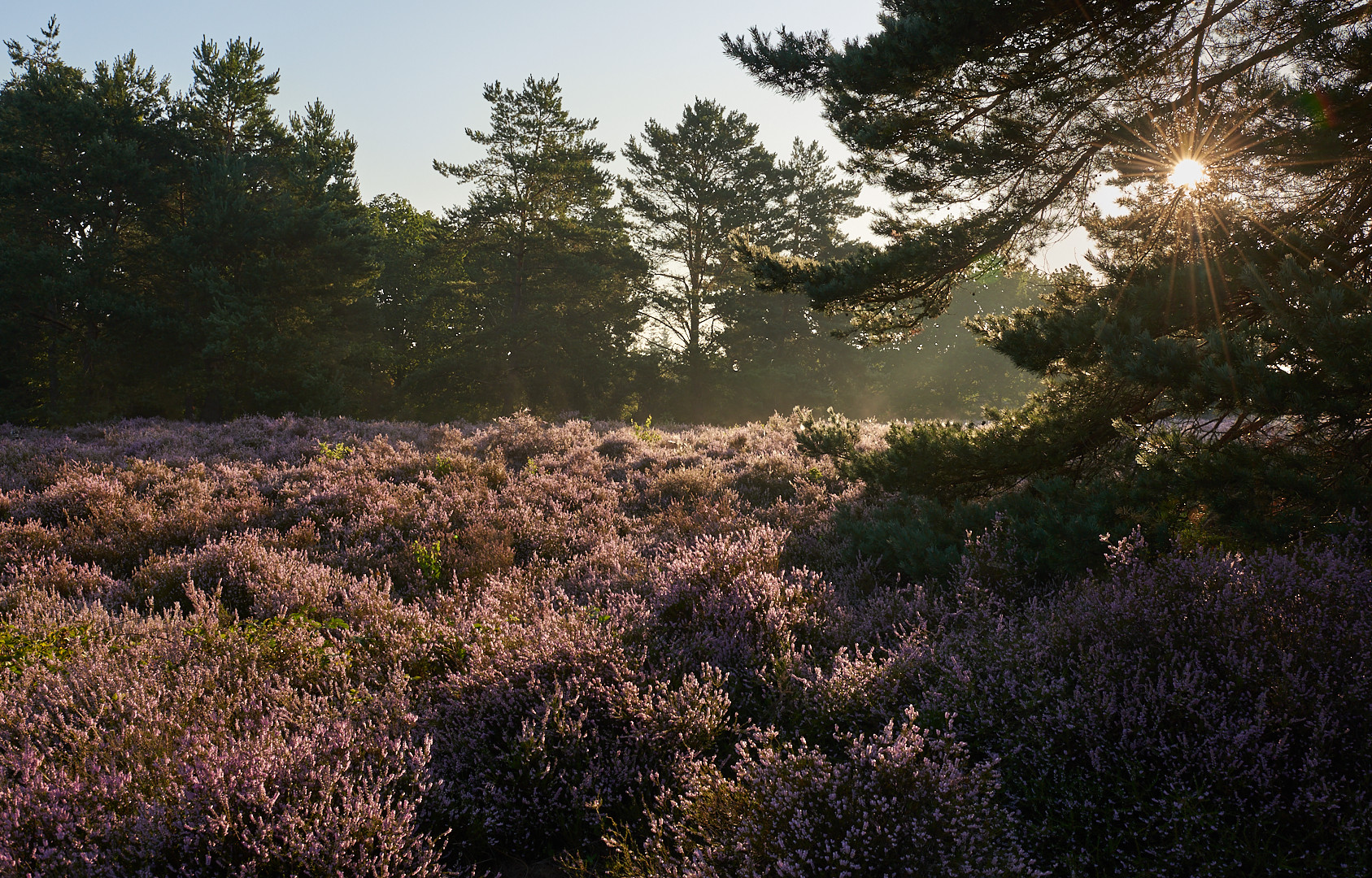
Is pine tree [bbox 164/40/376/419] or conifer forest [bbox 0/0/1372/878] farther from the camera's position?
pine tree [bbox 164/40/376/419]

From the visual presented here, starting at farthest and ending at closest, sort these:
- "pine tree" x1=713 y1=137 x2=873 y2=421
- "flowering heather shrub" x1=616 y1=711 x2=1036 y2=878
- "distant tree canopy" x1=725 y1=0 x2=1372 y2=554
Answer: "pine tree" x1=713 y1=137 x2=873 y2=421 < "distant tree canopy" x1=725 y1=0 x2=1372 y2=554 < "flowering heather shrub" x1=616 y1=711 x2=1036 y2=878

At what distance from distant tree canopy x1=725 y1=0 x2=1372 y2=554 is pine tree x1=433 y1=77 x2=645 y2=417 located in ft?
78.6

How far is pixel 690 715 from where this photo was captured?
299 cm

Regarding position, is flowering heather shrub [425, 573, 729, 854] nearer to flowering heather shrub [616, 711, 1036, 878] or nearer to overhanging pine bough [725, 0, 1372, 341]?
flowering heather shrub [616, 711, 1036, 878]

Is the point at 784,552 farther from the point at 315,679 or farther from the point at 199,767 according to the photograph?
the point at 199,767

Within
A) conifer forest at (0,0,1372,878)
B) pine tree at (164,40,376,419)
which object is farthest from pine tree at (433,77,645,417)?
conifer forest at (0,0,1372,878)

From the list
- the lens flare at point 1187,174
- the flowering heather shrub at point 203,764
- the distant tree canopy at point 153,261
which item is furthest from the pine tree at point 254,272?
the lens flare at point 1187,174

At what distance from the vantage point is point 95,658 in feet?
11.0

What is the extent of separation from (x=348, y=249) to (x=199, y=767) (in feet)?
77.0

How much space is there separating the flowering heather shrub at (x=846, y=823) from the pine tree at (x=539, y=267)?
28383 millimetres

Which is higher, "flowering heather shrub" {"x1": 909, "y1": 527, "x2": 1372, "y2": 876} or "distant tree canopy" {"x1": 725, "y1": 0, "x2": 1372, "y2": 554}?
"distant tree canopy" {"x1": 725, "y1": 0, "x2": 1372, "y2": 554}

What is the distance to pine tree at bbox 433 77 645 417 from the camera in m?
29.6

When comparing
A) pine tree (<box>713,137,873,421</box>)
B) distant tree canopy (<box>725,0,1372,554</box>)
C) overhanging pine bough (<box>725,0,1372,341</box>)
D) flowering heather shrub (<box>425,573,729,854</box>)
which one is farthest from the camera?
pine tree (<box>713,137,873,421</box>)

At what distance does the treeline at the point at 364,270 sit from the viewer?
2047 centimetres
